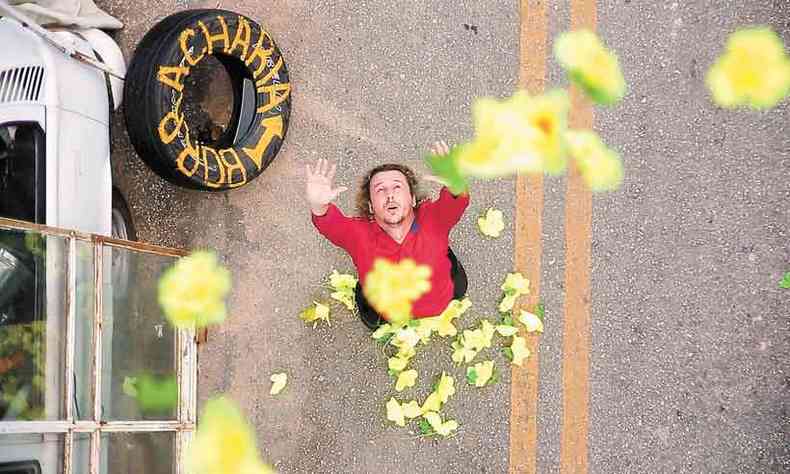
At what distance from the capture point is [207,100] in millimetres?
3457

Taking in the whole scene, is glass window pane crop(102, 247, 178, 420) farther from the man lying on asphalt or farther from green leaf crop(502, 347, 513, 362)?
green leaf crop(502, 347, 513, 362)

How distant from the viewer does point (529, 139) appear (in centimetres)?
347

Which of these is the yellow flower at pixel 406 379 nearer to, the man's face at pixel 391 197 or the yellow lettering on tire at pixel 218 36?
the man's face at pixel 391 197

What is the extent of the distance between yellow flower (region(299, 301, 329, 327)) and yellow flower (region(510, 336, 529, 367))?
0.93 m

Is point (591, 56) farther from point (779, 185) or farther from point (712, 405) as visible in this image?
point (712, 405)

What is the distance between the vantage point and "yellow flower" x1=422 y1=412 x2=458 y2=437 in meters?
3.36

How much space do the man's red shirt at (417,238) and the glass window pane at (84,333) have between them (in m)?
0.94

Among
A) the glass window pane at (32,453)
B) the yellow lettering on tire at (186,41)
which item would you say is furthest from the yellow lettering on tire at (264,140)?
the glass window pane at (32,453)

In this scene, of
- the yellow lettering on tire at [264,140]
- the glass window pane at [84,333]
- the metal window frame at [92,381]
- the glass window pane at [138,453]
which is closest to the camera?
the metal window frame at [92,381]

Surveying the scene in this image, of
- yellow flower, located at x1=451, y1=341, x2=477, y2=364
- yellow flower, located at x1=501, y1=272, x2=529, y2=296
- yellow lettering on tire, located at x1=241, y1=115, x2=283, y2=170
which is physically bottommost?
yellow flower, located at x1=451, y1=341, x2=477, y2=364

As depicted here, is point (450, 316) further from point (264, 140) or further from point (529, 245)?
point (264, 140)

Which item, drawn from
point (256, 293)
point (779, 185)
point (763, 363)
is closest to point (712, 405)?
point (763, 363)

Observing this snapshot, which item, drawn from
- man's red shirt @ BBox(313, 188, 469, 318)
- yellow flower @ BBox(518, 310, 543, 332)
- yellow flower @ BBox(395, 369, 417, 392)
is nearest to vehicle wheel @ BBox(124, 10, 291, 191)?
man's red shirt @ BBox(313, 188, 469, 318)

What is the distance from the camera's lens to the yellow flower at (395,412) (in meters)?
3.36
